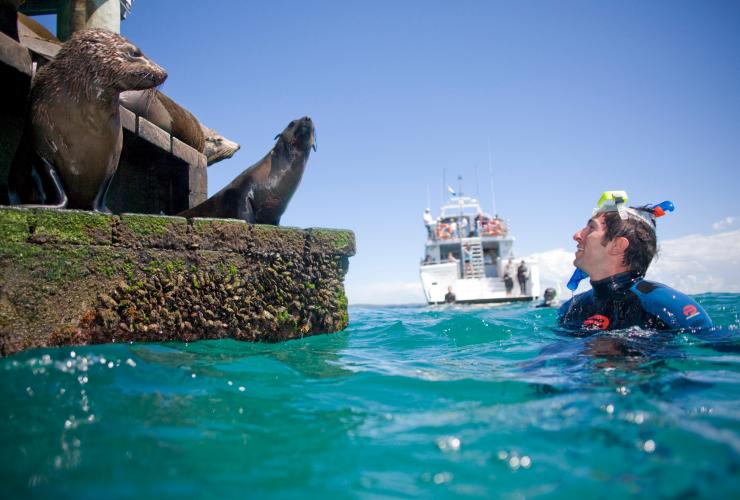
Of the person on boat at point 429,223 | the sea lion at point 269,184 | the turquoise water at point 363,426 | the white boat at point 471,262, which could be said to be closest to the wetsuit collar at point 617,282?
the turquoise water at point 363,426

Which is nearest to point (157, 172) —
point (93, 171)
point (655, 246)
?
point (93, 171)

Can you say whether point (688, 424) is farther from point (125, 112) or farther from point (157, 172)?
point (157, 172)

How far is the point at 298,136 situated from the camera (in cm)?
566

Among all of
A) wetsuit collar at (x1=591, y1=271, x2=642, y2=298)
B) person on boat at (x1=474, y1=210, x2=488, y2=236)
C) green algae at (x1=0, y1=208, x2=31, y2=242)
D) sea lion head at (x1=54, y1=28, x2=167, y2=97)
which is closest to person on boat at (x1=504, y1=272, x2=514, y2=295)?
person on boat at (x1=474, y1=210, x2=488, y2=236)

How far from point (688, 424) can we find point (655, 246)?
2438mm

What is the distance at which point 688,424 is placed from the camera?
1.64m

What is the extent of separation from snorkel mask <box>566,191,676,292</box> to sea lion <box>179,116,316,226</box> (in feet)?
10.3

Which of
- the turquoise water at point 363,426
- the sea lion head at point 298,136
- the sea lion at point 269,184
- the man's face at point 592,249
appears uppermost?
the sea lion head at point 298,136

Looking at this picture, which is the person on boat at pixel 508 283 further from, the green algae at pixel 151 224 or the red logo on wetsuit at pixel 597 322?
the green algae at pixel 151 224

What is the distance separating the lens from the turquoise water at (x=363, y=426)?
1.37 meters

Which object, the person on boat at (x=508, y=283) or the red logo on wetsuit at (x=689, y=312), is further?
the person on boat at (x=508, y=283)

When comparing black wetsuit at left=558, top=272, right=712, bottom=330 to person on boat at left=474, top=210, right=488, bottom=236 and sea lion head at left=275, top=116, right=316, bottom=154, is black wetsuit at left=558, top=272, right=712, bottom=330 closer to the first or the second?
sea lion head at left=275, top=116, right=316, bottom=154

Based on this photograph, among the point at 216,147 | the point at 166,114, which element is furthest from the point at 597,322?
the point at 216,147

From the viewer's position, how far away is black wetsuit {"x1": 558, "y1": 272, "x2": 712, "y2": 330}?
129 inches
